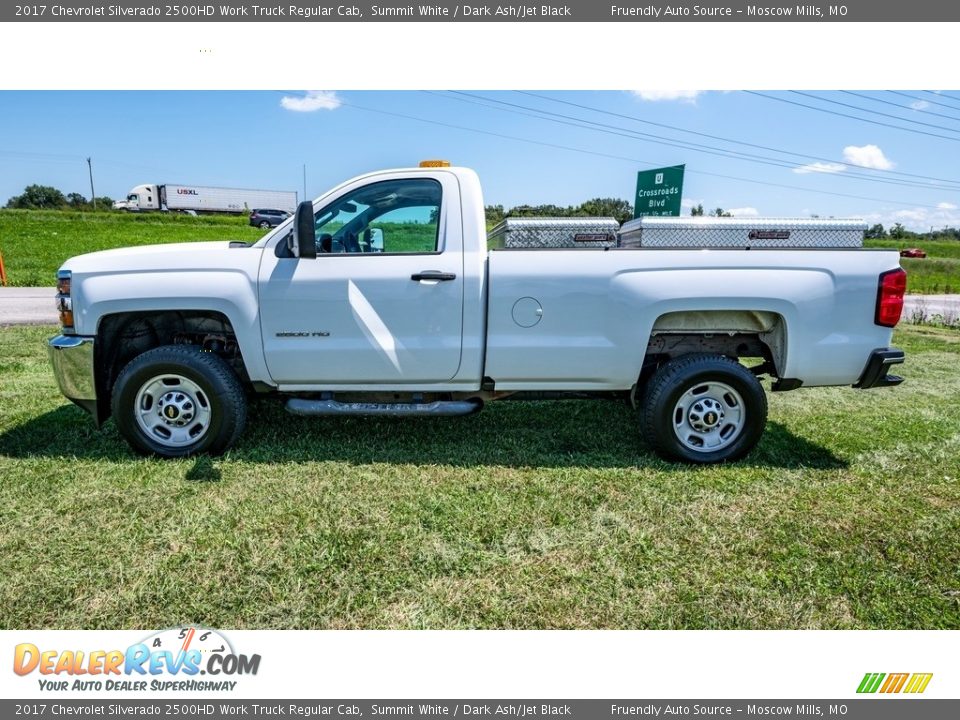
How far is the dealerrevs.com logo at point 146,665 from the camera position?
2189 mm

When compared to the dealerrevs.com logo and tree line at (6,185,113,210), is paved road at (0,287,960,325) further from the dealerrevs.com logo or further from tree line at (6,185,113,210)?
tree line at (6,185,113,210)

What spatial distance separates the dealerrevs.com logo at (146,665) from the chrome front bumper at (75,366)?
2.05 metres

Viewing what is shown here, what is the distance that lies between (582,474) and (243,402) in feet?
7.67

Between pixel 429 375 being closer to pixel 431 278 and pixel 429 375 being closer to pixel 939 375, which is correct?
pixel 431 278

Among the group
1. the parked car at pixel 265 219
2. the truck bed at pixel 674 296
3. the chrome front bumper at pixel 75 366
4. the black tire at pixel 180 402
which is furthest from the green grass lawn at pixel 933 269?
the parked car at pixel 265 219

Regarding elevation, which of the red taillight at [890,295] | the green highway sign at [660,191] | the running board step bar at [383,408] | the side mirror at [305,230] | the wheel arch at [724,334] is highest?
the green highway sign at [660,191]

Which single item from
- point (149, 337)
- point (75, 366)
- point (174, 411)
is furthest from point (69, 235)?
point (174, 411)

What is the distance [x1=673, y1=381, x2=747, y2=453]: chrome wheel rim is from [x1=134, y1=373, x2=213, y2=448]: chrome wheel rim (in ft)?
10.5

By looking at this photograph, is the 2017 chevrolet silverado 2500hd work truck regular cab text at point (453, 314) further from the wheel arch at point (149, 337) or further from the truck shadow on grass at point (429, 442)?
the truck shadow on grass at point (429, 442)

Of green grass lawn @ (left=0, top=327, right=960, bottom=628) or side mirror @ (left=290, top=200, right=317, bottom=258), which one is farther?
side mirror @ (left=290, top=200, right=317, bottom=258)

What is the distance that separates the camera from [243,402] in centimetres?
397

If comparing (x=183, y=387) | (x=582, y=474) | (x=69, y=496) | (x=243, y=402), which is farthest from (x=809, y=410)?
(x=69, y=496)

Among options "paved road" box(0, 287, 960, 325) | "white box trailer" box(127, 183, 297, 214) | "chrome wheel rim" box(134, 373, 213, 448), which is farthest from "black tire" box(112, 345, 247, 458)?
"white box trailer" box(127, 183, 297, 214)

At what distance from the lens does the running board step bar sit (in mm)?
3932
